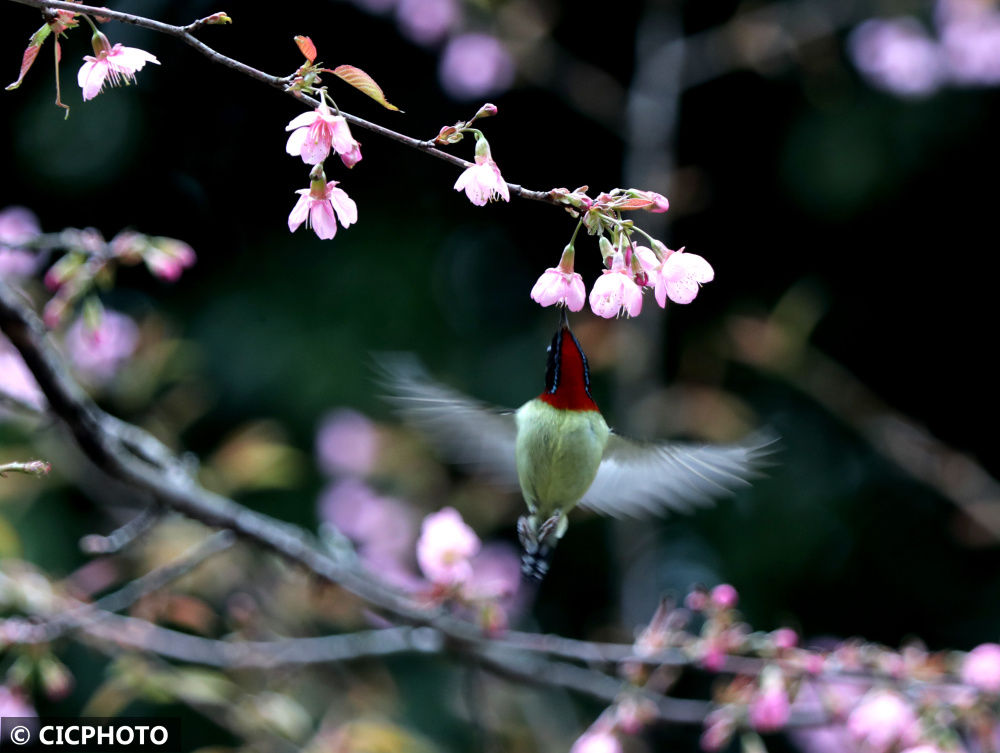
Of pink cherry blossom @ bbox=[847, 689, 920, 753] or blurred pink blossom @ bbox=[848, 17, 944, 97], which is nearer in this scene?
pink cherry blossom @ bbox=[847, 689, 920, 753]

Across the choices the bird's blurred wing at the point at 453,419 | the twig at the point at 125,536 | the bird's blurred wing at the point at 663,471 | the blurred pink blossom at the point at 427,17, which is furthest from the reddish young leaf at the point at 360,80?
the blurred pink blossom at the point at 427,17

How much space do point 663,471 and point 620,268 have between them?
2.38ft

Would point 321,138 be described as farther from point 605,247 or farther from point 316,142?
point 605,247

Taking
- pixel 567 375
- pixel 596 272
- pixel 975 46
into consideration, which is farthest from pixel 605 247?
pixel 975 46

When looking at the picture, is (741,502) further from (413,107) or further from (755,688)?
(755,688)

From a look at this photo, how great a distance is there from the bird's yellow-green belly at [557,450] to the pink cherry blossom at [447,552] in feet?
1.50

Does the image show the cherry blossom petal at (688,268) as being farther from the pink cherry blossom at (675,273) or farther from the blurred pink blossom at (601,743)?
the blurred pink blossom at (601,743)

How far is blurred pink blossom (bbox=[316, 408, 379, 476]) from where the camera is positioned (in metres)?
3.76

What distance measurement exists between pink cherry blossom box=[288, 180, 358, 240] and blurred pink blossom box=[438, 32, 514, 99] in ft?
10.0

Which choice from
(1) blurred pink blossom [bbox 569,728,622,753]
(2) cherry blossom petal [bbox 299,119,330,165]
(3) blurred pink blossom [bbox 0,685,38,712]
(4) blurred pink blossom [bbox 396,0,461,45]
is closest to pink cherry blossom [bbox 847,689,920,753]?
(1) blurred pink blossom [bbox 569,728,622,753]

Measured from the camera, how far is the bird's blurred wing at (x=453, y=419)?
160 centimetres

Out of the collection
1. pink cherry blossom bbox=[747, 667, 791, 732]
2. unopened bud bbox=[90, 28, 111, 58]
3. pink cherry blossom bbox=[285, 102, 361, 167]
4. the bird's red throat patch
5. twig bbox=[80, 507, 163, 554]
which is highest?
unopened bud bbox=[90, 28, 111, 58]

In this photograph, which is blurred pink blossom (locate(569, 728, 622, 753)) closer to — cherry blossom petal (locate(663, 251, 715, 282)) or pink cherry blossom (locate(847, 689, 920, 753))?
pink cherry blossom (locate(847, 689, 920, 753))

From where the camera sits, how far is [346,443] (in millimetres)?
3861
